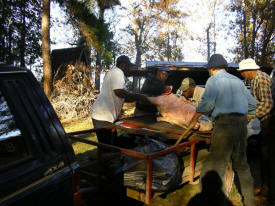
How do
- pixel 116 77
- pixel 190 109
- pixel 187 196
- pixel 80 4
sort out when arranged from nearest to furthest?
pixel 116 77
pixel 187 196
pixel 190 109
pixel 80 4

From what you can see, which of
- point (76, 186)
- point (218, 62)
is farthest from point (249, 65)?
point (76, 186)

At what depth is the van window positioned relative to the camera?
1.47 metres

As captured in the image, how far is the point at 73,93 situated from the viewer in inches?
456

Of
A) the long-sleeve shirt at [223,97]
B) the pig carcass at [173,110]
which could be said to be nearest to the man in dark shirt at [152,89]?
the pig carcass at [173,110]

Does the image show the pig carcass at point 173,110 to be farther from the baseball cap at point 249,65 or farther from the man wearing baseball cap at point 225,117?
the baseball cap at point 249,65

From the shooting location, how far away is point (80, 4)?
13508 millimetres

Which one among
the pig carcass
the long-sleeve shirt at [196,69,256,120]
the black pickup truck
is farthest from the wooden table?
the black pickup truck

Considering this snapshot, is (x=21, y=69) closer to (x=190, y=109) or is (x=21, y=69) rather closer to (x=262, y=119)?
(x=190, y=109)

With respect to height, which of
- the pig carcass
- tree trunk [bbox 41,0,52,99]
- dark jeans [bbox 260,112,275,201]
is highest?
tree trunk [bbox 41,0,52,99]

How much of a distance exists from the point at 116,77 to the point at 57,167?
2165 millimetres

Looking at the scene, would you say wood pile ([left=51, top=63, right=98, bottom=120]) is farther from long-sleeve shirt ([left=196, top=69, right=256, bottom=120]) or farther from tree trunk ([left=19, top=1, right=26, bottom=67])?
long-sleeve shirt ([left=196, top=69, right=256, bottom=120])

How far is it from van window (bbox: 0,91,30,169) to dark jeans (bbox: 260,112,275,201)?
11.1 ft

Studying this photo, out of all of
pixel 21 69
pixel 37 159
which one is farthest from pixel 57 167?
pixel 21 69

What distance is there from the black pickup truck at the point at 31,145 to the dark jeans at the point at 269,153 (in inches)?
121
